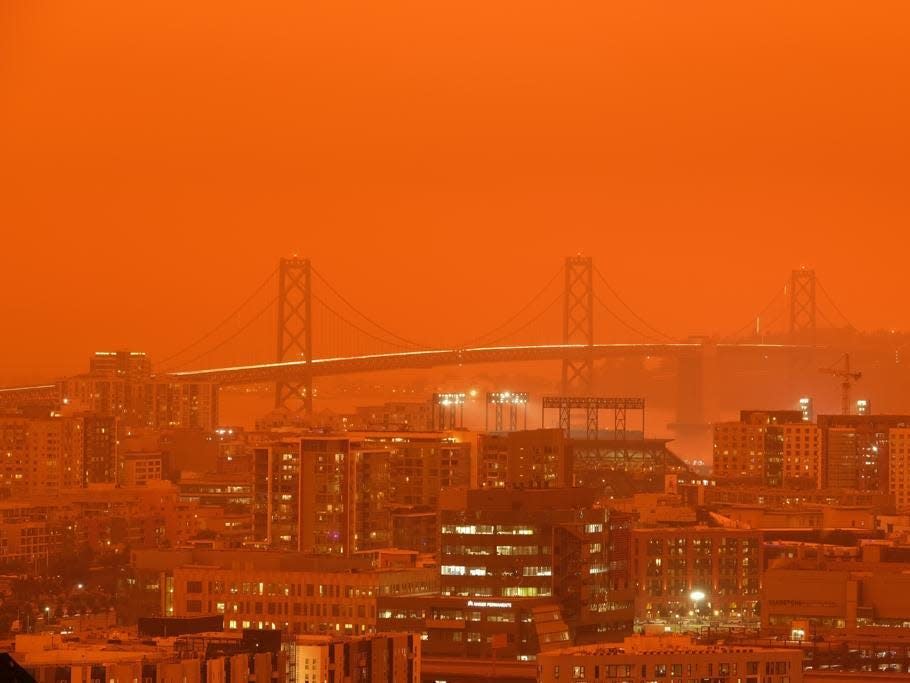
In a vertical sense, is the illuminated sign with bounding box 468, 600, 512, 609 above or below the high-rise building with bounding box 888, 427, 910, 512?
below

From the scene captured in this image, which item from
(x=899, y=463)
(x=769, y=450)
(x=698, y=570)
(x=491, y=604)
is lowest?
(x=491, y=604)

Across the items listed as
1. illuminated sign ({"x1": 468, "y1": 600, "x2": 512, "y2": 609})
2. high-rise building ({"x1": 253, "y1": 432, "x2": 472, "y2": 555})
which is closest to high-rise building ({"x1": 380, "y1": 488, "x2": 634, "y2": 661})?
illuminated sign ({"x1": 468, "y1": 600, "x2": 512, "y2": 609})

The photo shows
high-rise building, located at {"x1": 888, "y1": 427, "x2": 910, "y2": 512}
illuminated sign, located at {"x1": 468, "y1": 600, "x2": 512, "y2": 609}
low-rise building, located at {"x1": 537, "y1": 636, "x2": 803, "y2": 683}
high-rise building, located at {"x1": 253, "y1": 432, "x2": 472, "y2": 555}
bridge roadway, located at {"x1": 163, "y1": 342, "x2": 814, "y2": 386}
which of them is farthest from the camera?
bridge roadway, located at {"x1": 163, "y1": 342, "x2": 814, "y2": 386}

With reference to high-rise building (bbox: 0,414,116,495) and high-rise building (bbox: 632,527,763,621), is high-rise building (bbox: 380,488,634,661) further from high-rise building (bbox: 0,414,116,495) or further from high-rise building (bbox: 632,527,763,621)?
high-rise building (bbox: 0,414,116,495)

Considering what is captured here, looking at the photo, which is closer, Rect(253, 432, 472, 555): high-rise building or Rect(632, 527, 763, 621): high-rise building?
Rect(632, 527, 763, 621): high-rise building

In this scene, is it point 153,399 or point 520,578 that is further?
point 153,399

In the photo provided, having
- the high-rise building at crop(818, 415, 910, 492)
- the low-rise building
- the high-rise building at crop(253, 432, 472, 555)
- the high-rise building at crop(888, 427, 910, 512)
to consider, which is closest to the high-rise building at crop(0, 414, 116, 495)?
the high-rise building at crop(253, 432, 472, 555)

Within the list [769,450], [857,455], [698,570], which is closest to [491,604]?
[698,570]

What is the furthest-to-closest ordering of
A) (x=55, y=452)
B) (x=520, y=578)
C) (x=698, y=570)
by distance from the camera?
(x=55, y=452) < (x=698, y=570) < (x=520, y=578)

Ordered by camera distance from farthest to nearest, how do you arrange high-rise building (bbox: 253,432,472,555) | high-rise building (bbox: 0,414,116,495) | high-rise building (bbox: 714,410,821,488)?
high-rise building (bbox: 714,410,821,488)
high-rise building (bbox: 0,414,116,495)
high-rise building (bbox: 253,432,472,555)

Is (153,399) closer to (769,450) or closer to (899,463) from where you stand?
(769,450)

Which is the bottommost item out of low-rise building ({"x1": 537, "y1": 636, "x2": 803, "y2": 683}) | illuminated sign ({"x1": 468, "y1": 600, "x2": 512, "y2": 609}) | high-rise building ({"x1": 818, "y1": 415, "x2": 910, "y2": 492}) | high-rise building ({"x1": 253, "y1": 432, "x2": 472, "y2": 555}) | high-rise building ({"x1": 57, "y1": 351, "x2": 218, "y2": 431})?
low-rise building ({"x1": 537, "y1": 636, "x2": 803, "y2": 683})

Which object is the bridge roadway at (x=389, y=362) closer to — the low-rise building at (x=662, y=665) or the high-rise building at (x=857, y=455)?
the high-rise building at (x=857, y=455)

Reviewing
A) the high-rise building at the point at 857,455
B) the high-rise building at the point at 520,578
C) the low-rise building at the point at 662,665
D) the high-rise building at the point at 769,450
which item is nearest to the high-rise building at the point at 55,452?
the high-rise building at the point at 769,450
